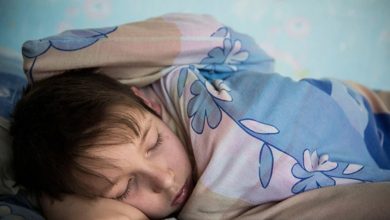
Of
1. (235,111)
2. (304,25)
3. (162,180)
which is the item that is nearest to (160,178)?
(162,180)

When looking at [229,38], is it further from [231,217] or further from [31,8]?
[31,8]

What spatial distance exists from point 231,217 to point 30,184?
1.10 feet

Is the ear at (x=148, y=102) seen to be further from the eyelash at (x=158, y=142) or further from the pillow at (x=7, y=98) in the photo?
the pillow at (x=7, y=98)

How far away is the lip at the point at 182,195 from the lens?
63 centimetres

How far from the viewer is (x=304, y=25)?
1223 millimetres

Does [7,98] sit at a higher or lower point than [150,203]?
higher

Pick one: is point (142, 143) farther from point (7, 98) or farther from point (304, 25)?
point (304, 25)

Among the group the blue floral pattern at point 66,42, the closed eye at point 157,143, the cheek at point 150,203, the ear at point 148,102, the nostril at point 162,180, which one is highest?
the blue floral pattern at point 66,42

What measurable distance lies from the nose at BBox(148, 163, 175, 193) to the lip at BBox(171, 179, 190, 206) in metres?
0.03

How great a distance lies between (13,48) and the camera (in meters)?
0.95

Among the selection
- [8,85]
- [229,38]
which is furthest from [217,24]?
[8,85]

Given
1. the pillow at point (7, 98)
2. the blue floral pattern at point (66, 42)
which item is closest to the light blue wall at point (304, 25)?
the pillow at point (7, 98)

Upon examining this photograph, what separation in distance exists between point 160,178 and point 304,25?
0.83 metres

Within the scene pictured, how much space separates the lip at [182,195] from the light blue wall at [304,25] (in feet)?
1.88
